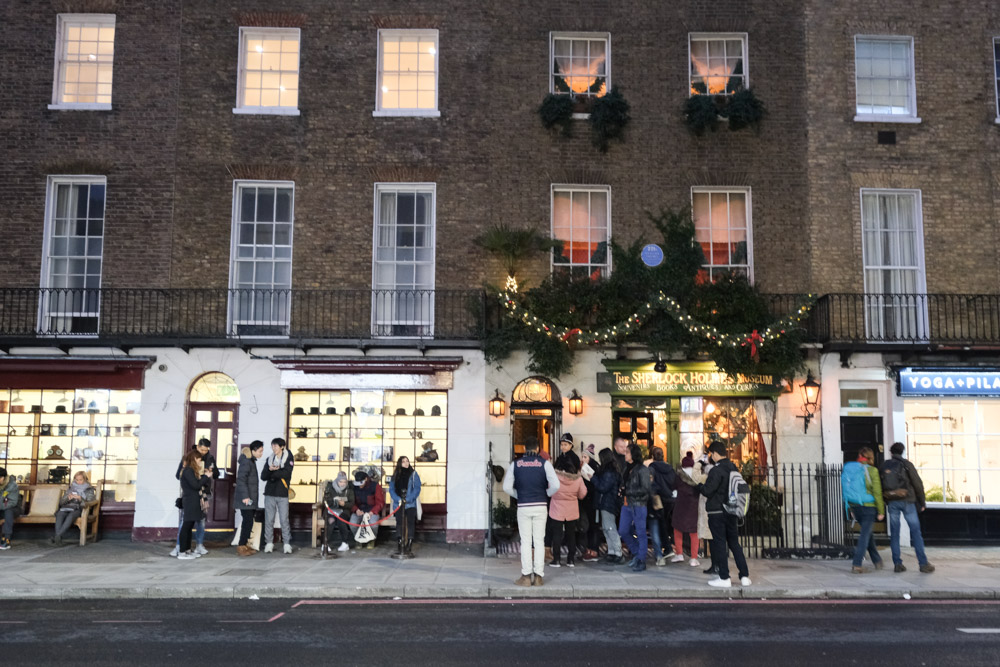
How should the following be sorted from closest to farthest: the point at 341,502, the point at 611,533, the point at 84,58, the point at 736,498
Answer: the point at 736,498
the point at 611,533
the point at 341,502
the point at 84,58

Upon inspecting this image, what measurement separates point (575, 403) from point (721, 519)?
5.06m

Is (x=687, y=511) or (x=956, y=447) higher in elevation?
(x=956, y=447)

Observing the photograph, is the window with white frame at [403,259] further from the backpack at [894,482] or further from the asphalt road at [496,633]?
the backpack at [894,482]

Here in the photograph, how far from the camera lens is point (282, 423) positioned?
629 inches

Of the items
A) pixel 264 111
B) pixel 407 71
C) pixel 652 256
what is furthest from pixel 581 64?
pixel 264 111

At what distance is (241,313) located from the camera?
54.4 ft

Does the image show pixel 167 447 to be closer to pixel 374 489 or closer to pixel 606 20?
pixel 374 489

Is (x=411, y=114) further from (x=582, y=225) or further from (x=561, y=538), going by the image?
(x=561, y=538)

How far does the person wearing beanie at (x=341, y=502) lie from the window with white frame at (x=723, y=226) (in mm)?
8194

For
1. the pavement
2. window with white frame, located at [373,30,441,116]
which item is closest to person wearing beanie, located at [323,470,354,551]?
the pavement

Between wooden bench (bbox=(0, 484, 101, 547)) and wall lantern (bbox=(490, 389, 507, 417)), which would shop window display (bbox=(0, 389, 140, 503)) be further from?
wall lantern (bbox=(490, 389, 507, 417))

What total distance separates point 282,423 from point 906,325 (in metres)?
12.4

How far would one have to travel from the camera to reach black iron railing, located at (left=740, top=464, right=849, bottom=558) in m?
13.8

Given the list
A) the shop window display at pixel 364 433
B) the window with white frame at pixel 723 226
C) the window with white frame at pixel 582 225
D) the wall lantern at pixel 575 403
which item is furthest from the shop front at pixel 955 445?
the shop window display at pixel 364 433
